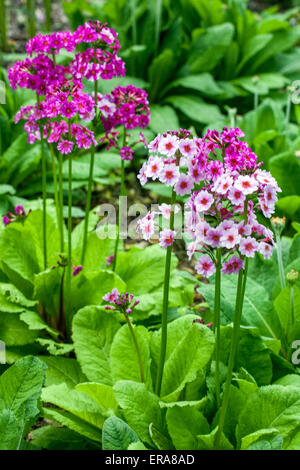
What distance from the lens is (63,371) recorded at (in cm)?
255

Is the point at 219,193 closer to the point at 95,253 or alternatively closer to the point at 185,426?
the point at 185,426

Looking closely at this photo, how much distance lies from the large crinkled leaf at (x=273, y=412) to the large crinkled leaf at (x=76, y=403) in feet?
1.67

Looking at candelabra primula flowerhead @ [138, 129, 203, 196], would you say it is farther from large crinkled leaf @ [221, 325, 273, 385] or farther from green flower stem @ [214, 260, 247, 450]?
large crinkled leaf @ [221, 325, 273, 385]

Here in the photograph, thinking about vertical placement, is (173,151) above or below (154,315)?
above

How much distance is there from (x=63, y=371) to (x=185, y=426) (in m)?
0.68

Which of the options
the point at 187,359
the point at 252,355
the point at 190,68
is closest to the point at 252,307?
the point at 252,355

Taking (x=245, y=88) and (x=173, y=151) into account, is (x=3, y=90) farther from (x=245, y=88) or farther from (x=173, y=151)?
(x=173, y=151)

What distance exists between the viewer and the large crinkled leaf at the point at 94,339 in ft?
8.02

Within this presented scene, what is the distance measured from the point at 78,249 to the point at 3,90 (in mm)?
1461

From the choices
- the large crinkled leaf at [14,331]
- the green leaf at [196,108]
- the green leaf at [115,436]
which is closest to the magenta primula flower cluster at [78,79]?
the large crinkled leaf at [14,331]

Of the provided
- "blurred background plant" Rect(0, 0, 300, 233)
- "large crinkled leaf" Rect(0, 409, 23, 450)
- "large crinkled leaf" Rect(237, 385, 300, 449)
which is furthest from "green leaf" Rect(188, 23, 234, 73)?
"large crinkled leaf" Rect(0, 409, 23, 450)

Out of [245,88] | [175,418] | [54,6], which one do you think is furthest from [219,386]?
[54,6]

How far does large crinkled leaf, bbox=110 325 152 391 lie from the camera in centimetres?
237

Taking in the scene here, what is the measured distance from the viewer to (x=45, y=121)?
8.21 ft
